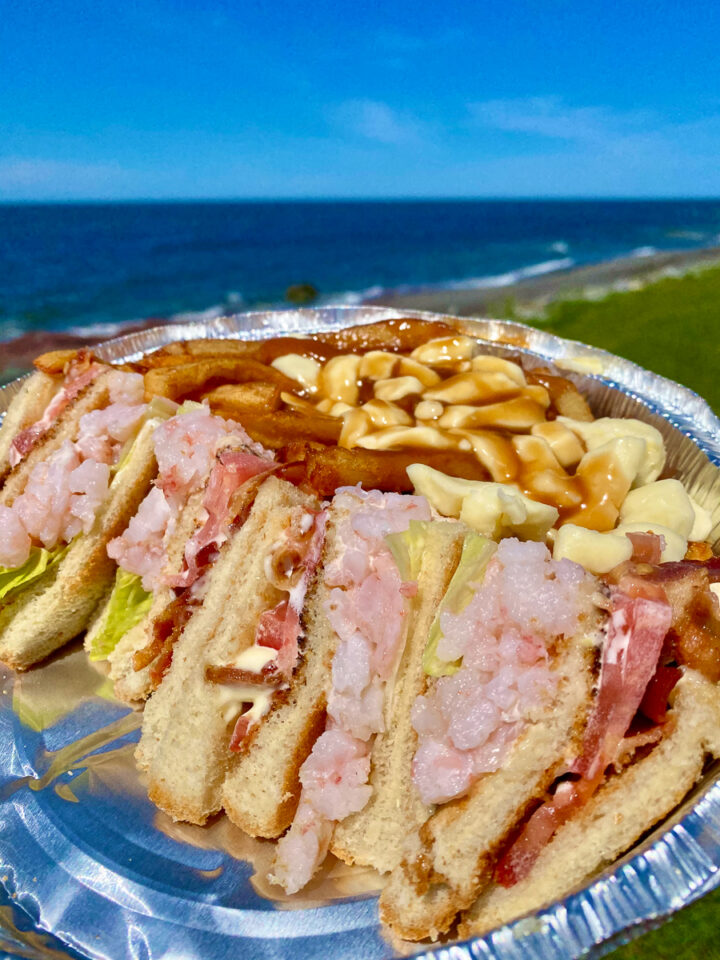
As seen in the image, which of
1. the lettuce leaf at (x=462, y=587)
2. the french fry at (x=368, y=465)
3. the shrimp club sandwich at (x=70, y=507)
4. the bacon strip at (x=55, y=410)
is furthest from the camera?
the bacon strip at (x=55, y=410)

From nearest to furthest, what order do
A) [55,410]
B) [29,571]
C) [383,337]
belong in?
[29,571] → [55,410] → [383,337]

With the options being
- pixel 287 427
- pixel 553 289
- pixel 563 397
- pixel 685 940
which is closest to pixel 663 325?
pixel 553 289

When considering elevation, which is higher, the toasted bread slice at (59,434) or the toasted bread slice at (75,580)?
the toasted bread slice at (59,434)

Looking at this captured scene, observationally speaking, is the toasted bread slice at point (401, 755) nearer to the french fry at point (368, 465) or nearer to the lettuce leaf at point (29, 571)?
the french fry at point (368, 465)

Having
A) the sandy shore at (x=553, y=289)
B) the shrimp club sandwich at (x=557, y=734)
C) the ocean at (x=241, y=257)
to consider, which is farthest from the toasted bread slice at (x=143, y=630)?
the ocean at (x=241, y=257)

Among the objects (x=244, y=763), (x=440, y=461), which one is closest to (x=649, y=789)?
(x=244, y=763)

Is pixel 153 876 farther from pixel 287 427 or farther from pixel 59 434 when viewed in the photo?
pixel 59 434

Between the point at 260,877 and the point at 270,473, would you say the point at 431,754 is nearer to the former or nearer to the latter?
the point at 260,877
